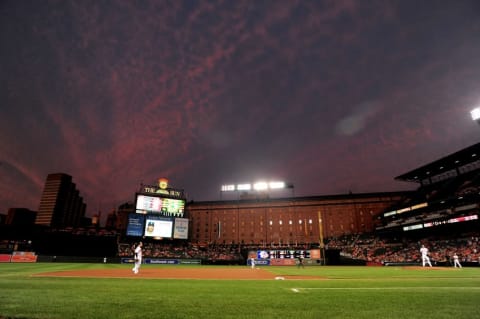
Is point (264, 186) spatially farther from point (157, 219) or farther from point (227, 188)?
point (157, 219)

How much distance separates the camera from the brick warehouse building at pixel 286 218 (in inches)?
3752

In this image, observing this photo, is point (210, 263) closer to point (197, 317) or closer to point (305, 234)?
→ point (197, 317)

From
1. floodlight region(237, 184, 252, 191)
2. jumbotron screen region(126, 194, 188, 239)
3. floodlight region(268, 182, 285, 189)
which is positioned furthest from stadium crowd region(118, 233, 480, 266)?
floodlight region(237, 184, 252, 191)

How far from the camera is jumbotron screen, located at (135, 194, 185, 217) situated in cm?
5291

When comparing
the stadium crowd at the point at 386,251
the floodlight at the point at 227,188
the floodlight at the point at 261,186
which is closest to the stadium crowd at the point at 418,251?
the stadium crowd at the point at 386,251

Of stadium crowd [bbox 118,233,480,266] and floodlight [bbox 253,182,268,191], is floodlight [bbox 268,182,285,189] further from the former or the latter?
stadium crowd [bbox 118,233,480,266]

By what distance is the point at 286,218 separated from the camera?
10169cm

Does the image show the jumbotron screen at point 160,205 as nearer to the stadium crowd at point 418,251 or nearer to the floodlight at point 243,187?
the floodlight at point 243,187

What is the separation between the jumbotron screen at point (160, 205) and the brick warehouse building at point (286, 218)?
5256 centimetres

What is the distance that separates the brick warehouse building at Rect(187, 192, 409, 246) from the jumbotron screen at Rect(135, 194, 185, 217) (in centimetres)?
5256

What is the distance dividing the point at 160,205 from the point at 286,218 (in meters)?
60.2

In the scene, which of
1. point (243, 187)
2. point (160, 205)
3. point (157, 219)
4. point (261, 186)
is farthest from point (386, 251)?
point (160, 205)

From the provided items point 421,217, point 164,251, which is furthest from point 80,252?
point 421,217

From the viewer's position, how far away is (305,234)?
97625 mm
